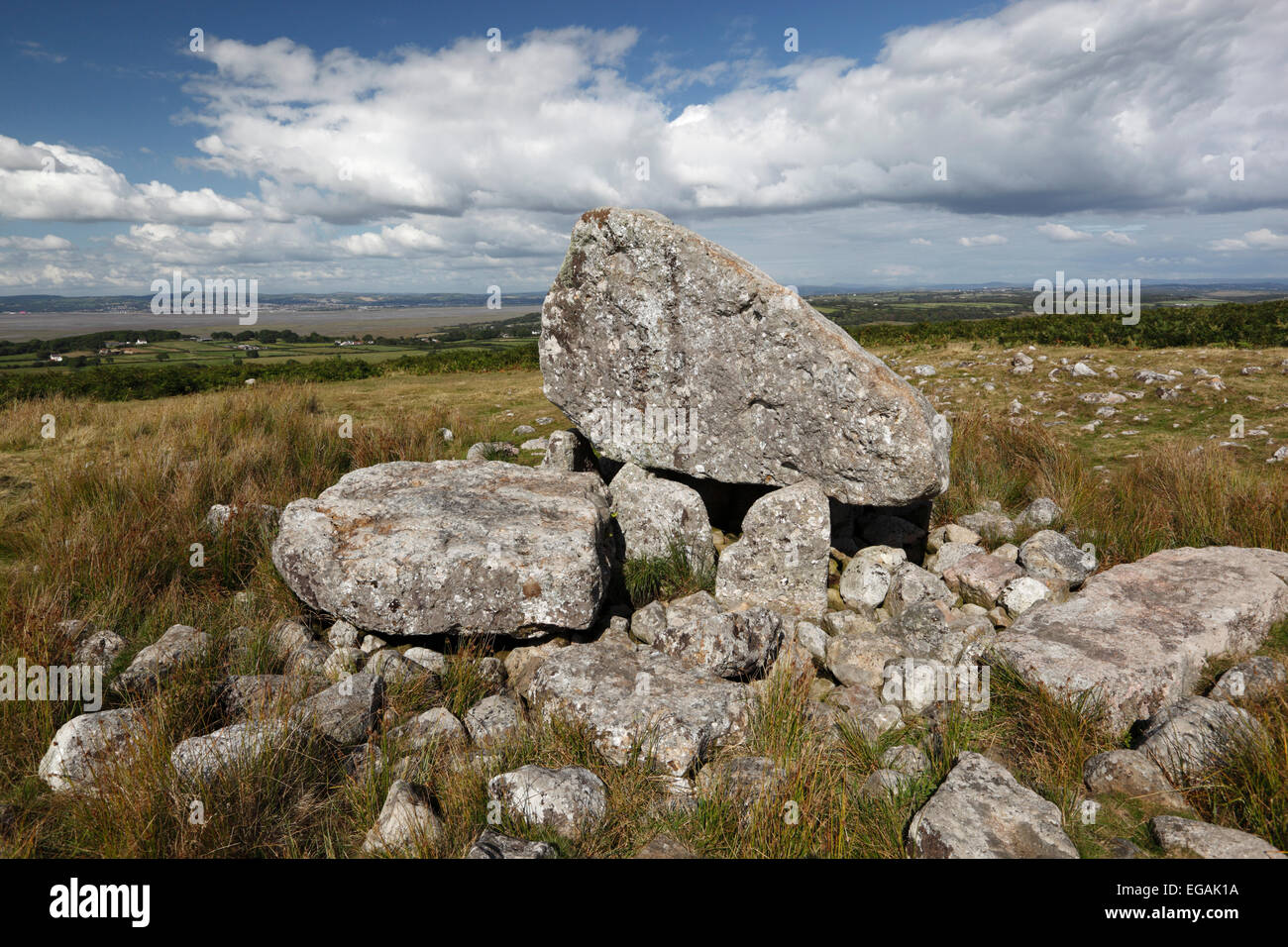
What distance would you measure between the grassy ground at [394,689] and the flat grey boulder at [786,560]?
74.9 inches

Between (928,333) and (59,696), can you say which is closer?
(59,696)

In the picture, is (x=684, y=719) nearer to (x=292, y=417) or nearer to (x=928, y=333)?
(x=292, y=417)

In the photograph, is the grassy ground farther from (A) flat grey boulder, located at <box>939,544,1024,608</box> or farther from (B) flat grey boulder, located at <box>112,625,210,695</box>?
(A) flat grey boulder, located at <box>939,544,1024,608</box>

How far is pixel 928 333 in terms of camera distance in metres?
23.3

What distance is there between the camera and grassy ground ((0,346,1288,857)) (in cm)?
375

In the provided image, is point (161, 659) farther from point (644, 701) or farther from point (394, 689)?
point (644, 701)

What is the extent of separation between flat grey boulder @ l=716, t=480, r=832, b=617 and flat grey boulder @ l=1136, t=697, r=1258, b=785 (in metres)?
3.01

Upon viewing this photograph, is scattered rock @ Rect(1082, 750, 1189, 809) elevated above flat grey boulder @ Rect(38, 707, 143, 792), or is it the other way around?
flat grey boulder @ Rect(38, 707, 143, 792)

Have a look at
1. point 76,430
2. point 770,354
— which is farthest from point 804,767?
point 76,430

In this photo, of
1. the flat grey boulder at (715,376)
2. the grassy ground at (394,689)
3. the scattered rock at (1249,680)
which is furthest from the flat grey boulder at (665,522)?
the scattered rock at (1249,680)

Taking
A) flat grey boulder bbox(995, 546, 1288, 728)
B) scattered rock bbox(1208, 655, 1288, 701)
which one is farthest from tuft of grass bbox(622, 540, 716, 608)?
scattered rock bbox(1208, 655, 1288, 701)

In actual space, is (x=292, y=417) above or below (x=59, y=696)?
above
